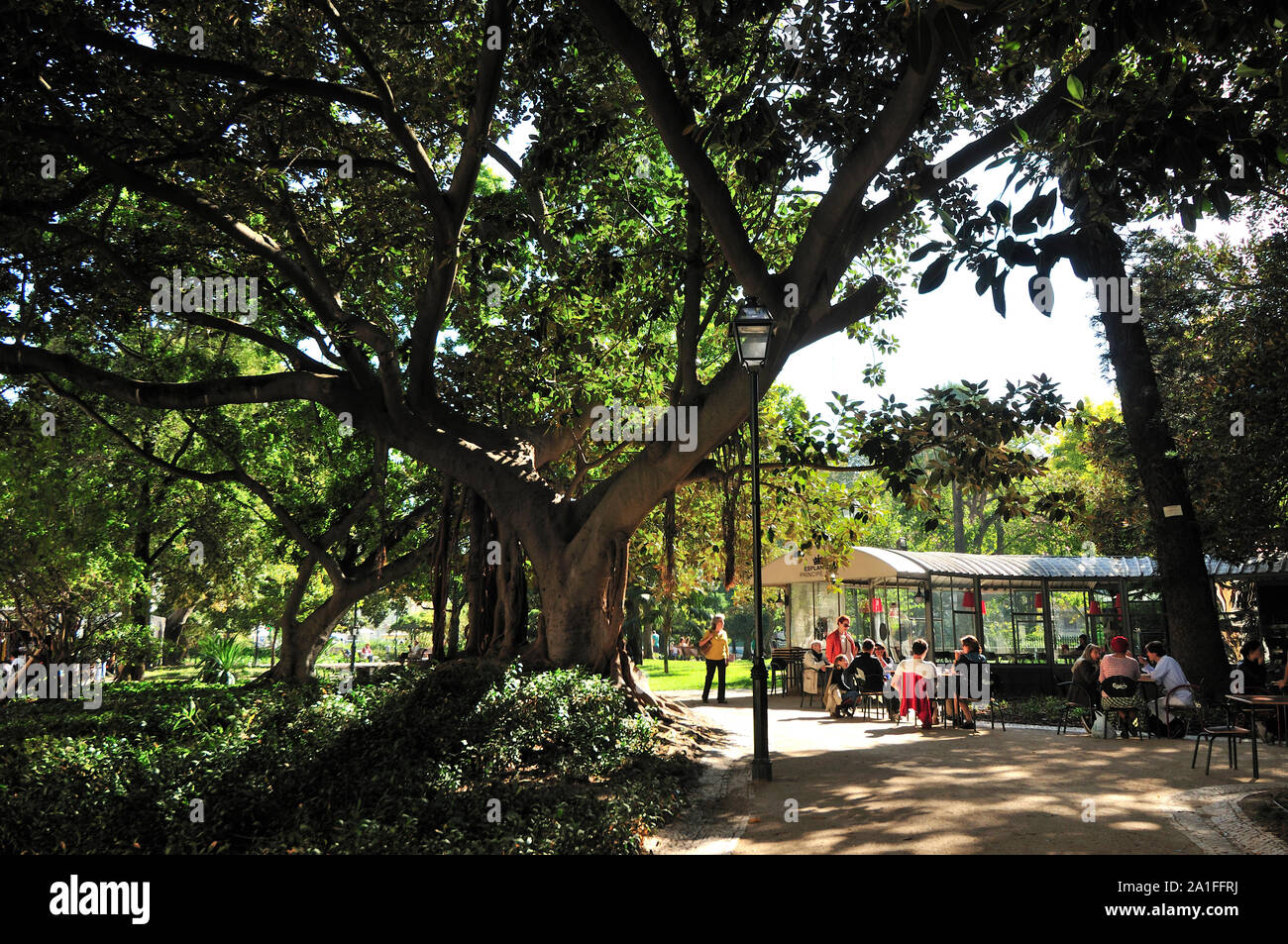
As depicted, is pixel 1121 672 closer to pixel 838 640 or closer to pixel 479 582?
pixel 838 640

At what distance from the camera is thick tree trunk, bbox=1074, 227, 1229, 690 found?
14.5 meters

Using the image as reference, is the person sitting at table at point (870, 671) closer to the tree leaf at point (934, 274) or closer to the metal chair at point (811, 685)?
the metal chair at point (811, 685)

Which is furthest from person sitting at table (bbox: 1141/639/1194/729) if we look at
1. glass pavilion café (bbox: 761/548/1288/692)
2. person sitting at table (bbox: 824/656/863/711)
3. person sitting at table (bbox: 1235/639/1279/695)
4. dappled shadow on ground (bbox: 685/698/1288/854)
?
glass pavilion café (bbox: 761/548/1288/692)

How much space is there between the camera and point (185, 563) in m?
26.3

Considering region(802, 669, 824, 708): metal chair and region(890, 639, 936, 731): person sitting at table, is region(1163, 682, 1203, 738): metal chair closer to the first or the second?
region(890, 639, 936, 731): person sitting at table

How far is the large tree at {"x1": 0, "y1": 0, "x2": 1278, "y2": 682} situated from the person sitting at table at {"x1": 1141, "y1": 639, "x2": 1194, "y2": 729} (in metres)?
3.97

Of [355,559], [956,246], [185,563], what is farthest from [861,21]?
[185,563]

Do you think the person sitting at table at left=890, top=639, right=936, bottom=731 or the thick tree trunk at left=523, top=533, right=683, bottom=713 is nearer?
the thick tree trunk at left=523, top=533, right=683, bottom=713

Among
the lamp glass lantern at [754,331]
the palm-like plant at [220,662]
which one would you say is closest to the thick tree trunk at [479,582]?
the lamp glass lantern at [754,331]

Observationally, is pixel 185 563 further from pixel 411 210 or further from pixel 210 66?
pixel 210 66

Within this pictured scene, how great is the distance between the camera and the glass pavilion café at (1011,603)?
19.3m

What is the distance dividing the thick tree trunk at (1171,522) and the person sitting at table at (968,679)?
13.0 feet

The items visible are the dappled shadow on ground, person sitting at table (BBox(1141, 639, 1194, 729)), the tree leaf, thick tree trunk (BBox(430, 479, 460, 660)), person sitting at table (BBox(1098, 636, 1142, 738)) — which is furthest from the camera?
thick tree trunk (BBox(430, 479, 460, 660))

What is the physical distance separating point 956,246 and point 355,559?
2101 cm
